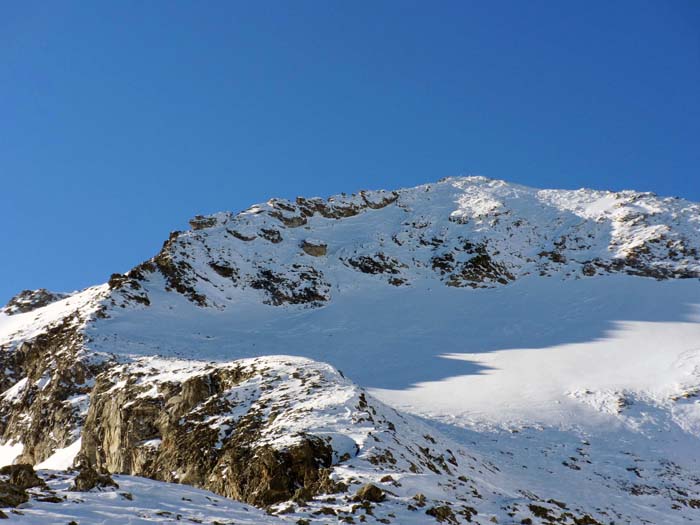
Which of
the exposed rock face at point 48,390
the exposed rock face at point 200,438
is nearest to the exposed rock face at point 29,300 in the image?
the exposed rock face at point 48,390

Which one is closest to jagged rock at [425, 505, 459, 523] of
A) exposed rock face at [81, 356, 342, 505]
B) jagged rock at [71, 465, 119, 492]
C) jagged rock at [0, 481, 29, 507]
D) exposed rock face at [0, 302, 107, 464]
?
exposed rock face at [81, 356, 342, 505]

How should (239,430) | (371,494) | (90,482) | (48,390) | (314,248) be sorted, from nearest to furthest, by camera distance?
(90,482)
(371,494)
(239,430)
(48,390)
(314,248)

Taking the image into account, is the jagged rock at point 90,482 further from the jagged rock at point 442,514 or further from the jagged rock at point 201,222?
the jagged rock at point 201,222

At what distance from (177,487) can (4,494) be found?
3.81 metres

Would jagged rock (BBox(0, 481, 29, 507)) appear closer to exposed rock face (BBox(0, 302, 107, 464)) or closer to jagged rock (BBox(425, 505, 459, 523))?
jagged rock (BBox(425, 505, 459, 523))

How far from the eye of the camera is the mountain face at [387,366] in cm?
1608

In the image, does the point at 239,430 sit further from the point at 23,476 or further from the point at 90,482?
the point at 23,476

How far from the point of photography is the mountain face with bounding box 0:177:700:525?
1608 cm

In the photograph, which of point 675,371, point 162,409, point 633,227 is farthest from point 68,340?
point 633,227

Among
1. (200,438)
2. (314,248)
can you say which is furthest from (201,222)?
(200,438)

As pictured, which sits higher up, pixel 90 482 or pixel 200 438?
pixel 90 482

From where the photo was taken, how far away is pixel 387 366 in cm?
4106

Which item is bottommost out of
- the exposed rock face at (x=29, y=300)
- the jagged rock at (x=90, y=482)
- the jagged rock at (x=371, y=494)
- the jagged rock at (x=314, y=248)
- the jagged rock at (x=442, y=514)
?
the jagged rock at (x=442, y=514)

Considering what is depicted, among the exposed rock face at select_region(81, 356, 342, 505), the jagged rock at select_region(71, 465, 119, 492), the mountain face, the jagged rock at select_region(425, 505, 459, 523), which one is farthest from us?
the mountain face
